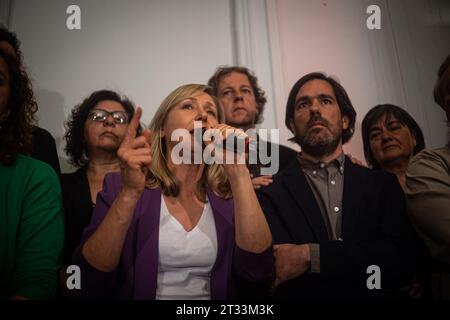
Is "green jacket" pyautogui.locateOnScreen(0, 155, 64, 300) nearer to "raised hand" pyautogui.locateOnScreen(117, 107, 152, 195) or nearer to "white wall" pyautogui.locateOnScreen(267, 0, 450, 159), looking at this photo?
"raised hand" pyautogui.locateOnScreen(117, 107, 152, 195)

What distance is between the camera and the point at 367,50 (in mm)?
1512

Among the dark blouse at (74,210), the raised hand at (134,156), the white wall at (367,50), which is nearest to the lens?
the raised hand at (134,156)

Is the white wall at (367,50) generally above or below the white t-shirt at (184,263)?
above

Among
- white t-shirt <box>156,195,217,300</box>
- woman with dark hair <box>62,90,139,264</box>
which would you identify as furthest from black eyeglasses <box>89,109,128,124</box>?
white t-shirt <box>156,195,217,300</box>

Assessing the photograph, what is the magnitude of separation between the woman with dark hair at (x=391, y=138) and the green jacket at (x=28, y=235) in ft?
3.61

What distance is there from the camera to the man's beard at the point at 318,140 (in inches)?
55.3

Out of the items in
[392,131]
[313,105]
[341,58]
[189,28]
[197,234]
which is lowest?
[197,234]

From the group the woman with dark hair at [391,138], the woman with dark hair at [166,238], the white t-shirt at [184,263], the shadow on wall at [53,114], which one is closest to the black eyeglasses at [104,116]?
the shadow on wall at [53,114]

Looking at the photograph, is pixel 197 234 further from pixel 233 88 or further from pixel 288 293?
pixel 233 88

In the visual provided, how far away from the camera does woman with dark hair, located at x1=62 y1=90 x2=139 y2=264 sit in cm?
132

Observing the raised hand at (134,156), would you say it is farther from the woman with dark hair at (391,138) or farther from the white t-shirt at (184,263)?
the woman with dark hair at (391,138)

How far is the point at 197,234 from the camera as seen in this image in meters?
1.19

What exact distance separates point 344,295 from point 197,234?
1.76ft
